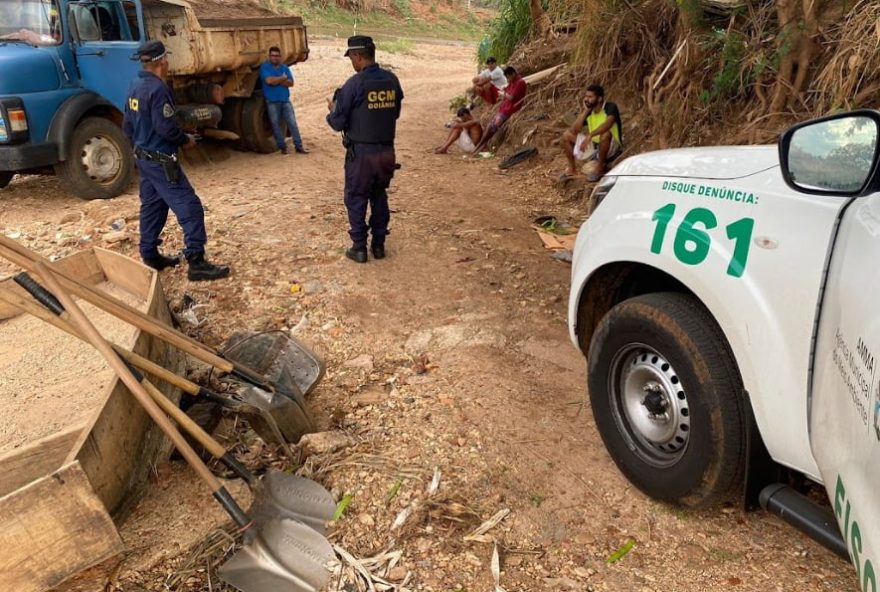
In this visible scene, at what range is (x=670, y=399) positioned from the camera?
2.50 metres

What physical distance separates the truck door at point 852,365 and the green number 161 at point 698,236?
27cm

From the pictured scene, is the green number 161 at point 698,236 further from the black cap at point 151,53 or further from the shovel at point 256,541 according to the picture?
the black cap at point 151,53

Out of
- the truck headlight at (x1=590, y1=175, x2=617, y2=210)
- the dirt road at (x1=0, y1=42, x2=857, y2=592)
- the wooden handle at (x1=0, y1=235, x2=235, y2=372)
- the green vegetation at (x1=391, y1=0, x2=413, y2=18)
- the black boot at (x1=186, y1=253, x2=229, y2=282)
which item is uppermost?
the green vegetation at (x1=391, y1=0, x2=413, y2=18)

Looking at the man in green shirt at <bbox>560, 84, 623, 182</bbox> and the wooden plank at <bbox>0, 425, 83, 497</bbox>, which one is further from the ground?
the man in green shirt at <bbox>560, 84, 623, 182</bbox>

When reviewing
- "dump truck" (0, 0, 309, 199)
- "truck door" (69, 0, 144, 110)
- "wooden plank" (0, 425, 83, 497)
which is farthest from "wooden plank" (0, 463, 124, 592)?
"truck door" (69, 0, 144, 110)

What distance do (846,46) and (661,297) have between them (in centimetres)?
465

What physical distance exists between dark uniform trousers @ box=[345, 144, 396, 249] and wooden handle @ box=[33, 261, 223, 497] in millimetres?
2917

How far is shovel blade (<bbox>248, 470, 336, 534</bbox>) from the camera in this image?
2.73 metres

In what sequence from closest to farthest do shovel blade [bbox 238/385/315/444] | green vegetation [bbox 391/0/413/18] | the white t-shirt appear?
shovel blade [bbox 238/385/315/444], the white t-shirt, green vegetation [bbox 391/0/413/18]

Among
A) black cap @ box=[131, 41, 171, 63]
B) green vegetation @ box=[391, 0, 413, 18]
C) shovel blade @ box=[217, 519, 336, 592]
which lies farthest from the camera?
green vegetation @ box=[391, 0, 413, 18]

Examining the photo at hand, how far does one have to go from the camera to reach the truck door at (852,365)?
1413 mm

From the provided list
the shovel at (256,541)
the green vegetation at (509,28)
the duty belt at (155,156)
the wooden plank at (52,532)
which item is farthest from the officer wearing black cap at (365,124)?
the green vegetation at (509,28)

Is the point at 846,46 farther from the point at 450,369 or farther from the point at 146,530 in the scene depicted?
the point at 146,530

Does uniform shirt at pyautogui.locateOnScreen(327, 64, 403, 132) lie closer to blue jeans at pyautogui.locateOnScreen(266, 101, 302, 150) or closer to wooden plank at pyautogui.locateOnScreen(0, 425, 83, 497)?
wooden plank at pyautogui.locateOnScreen(0, 425, 83, 497)
